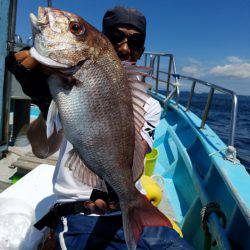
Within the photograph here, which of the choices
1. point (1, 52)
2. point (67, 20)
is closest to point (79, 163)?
point (67, 20)

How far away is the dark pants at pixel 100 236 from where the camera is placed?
2242 millimetres

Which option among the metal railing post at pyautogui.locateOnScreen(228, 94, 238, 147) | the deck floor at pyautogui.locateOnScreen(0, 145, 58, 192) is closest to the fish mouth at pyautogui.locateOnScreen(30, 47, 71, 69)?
the metal railing post at pyautogui.locateOnScreen(228, 94, 238, 147)

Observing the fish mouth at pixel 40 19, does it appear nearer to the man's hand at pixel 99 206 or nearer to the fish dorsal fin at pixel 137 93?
the fish dorsal fin at pixel 137 93

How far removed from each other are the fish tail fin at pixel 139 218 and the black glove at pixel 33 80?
0.78m

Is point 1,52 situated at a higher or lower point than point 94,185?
higher

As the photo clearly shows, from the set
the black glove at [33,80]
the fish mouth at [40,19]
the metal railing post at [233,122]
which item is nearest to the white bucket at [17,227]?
the black glove at [33,80]

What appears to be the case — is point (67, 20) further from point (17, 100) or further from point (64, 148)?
point (17, 100)

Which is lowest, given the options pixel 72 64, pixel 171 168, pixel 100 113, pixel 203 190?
pixel 171 168

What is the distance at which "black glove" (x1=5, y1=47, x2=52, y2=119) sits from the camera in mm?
1798

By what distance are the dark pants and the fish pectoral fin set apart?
26.1 inches

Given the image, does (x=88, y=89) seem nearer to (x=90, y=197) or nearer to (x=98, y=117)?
(x=98, y=117)

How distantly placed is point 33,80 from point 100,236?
1136 millimetres

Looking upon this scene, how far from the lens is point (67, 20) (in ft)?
5.29

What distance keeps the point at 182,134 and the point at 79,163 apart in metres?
4.31
